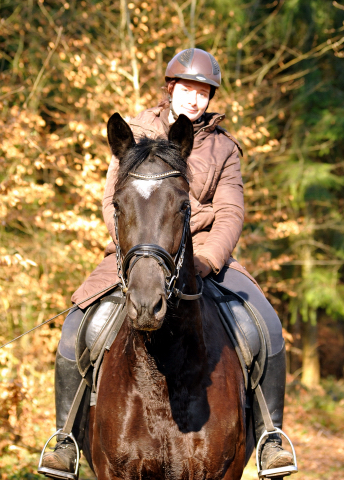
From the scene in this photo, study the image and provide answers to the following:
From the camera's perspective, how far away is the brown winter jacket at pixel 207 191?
394cm

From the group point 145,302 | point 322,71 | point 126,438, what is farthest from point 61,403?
point 322,71

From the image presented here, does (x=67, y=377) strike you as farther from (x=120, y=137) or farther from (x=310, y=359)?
(x=310, y=359)

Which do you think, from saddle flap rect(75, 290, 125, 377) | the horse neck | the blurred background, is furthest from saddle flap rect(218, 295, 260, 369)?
the blurred background

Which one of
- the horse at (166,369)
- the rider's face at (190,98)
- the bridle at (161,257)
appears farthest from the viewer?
the rider's face at (190,98)

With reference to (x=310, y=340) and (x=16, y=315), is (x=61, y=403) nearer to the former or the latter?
(x=16, y=315)

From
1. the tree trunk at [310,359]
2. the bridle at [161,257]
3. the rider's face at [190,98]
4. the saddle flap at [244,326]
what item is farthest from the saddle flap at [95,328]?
the tree trunk at [310,359]

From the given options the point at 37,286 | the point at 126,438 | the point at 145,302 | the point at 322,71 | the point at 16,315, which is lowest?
the point at 16,315

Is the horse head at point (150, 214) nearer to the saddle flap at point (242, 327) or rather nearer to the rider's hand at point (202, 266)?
the rider's hand at point (202, 266)

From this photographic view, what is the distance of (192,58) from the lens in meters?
4.19

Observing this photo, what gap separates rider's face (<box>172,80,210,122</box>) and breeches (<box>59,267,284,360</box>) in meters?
1.26

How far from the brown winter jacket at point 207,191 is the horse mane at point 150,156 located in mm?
735

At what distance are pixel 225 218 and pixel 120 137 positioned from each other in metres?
1.14

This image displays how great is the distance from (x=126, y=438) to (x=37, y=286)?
788 centimetres

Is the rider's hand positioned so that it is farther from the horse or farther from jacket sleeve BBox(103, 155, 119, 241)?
jacket sleeve BBox(103, 155, 119, 241)
